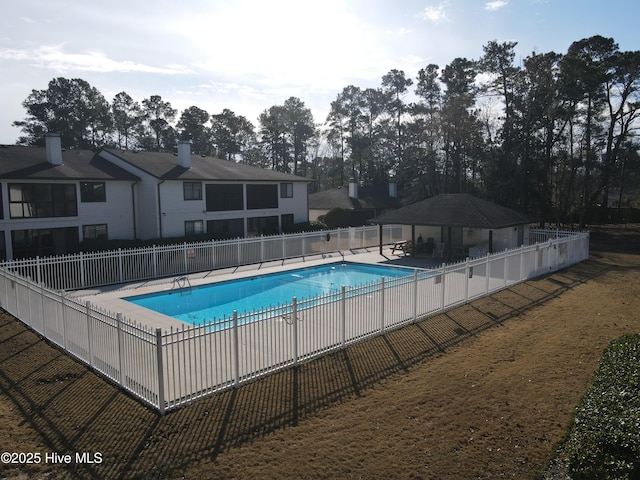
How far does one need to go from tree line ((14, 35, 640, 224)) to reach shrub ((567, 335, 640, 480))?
1390 inches

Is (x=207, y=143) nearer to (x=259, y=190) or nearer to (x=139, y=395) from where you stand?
(x=259, y=190)

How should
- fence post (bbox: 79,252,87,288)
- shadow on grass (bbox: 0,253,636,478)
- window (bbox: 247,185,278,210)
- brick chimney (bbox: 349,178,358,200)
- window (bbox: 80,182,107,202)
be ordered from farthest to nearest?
brick chimney (bbox: 349,178,358,200), window (bbox: 247,185,278,210), window (bbox: 80,182,107,202), fence post (bbox: 79,252,87,288), shadow on grass (bbox: 0,253,636,478)

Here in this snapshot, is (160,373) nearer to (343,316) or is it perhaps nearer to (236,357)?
(236,357)

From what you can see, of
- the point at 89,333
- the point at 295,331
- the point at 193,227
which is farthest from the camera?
the point at 193,227

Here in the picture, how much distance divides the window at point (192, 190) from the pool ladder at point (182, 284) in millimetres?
8780

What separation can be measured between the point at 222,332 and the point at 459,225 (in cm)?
1781

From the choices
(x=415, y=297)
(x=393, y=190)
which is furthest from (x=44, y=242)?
(x=393, y=190)

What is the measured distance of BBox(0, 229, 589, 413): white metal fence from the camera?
8211 mm

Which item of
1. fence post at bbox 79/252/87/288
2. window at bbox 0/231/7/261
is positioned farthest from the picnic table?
window at bbox 0/231/7/261

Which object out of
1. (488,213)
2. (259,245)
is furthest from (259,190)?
(488,213)

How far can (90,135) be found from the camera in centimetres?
5875

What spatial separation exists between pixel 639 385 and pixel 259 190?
27.7 meters

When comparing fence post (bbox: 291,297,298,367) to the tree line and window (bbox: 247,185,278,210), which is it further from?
the tree line

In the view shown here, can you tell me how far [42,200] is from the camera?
23625 mm
